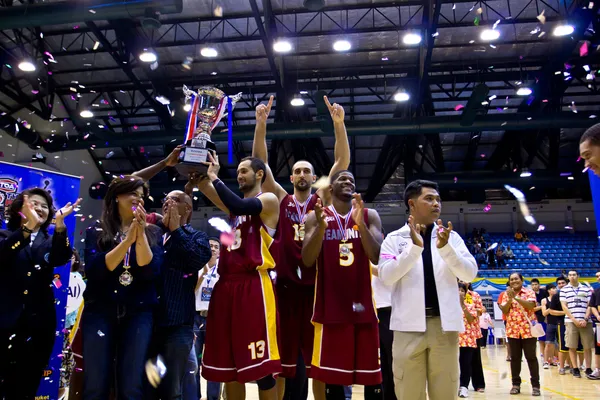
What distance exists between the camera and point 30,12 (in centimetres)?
960

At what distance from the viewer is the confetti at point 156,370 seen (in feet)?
10.0

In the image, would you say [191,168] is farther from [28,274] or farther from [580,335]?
[580,335]

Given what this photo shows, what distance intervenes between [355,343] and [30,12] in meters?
9.95

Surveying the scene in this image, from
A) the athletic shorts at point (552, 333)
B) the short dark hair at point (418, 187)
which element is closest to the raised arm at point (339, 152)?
the short dark hair at point (418, 187)

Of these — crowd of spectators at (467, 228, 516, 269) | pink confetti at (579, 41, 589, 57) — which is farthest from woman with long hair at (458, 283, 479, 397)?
crowd of spectators at (467, 228, 516, 269)

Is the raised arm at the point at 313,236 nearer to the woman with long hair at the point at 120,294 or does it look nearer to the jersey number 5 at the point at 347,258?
the jersey number 5 at the point at 347,258

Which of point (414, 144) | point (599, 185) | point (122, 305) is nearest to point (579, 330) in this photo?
point (599, 185)

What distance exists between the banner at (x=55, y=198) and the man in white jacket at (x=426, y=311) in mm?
3391

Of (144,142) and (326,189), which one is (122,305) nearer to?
(326,189)

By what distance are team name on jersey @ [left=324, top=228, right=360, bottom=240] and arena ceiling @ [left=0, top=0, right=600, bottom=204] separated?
23.8 feet

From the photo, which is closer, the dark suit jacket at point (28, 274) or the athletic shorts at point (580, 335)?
the dark suit jacket at point (28, 274)

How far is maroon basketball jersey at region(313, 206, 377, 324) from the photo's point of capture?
10.8 ft

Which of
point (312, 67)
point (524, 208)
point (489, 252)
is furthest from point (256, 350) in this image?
point (524, 208)

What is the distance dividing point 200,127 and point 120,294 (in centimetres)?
145
